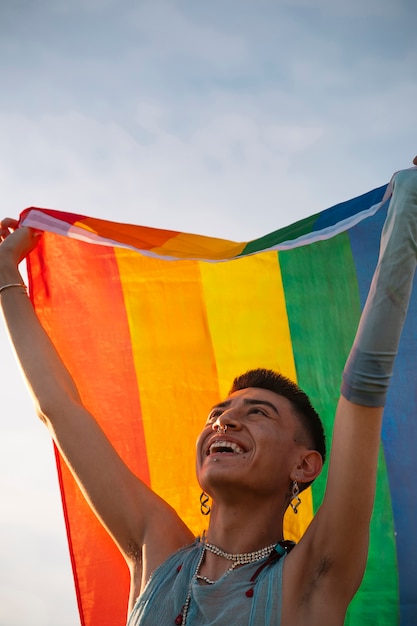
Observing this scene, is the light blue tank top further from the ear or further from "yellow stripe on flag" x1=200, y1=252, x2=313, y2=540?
"yellow stripe on flag" x1=200, y1=252, x2=313, y2=540

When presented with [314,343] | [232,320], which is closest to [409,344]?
[314,343]

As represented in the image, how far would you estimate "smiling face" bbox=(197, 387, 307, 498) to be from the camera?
10.2 ft

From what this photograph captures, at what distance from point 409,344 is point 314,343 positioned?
45 cm

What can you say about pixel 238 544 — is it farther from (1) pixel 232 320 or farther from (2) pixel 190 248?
(2) pixel 190 248

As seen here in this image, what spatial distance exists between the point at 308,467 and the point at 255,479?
282 millimetres

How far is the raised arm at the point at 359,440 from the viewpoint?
2.71 meters

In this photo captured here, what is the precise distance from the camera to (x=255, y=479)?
312cm

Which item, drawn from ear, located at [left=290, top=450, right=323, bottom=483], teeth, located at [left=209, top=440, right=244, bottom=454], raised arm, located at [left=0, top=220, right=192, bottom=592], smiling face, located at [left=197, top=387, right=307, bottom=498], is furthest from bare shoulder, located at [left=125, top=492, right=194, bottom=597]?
ear, located at [left=290, top=450, right=323, bottom=483]

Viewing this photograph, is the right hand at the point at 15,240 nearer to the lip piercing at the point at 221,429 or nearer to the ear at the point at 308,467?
the lip piercing at the point at 221,429

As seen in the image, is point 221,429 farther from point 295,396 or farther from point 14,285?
point 14,285

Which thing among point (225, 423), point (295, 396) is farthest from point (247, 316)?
point (225, 423)

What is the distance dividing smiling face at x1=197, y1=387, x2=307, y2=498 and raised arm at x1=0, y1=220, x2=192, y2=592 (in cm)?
35

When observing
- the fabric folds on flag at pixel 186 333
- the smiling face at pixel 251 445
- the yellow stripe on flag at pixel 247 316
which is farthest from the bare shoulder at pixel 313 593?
the yellow stripe on flag at pixel 247 316

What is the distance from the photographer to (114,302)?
418 cm
